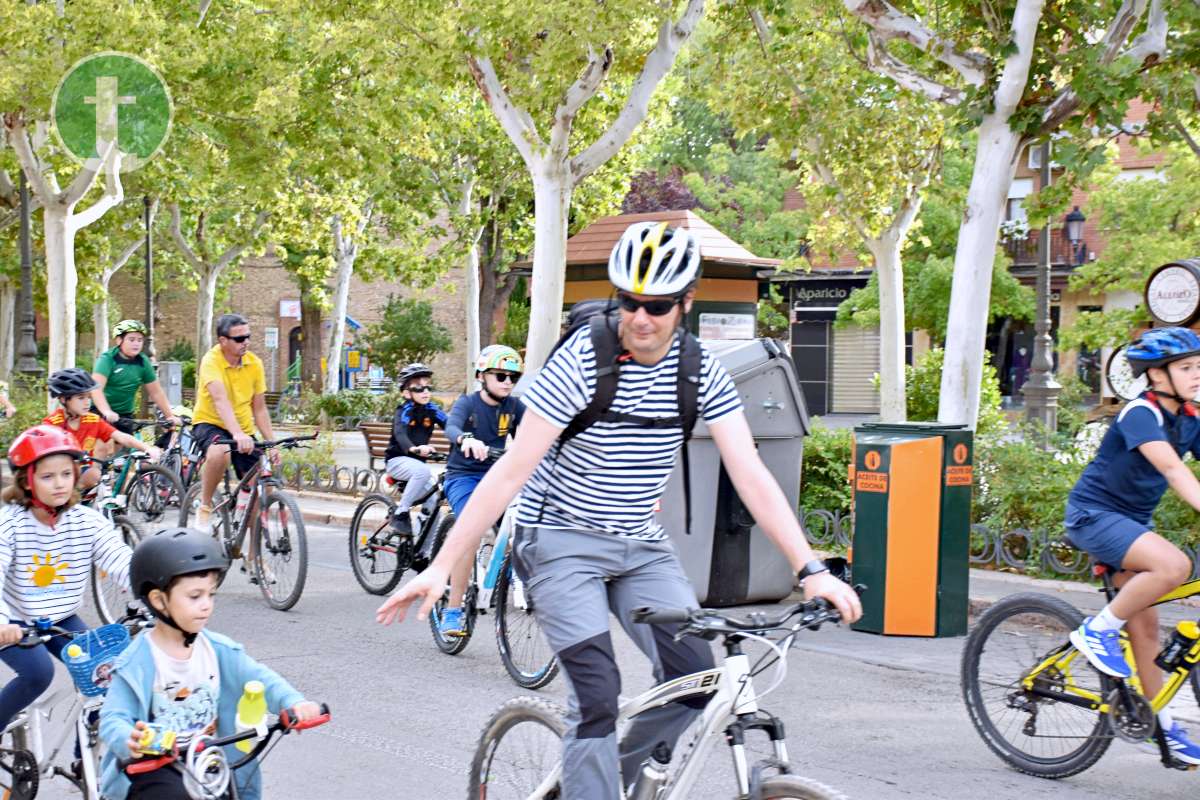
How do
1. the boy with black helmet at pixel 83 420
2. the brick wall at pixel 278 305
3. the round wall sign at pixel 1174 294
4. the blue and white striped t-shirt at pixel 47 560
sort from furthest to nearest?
the brick wall at pixel 278 305, the round wall sign at pixel 1174 294, the boy with black helmet at pixel 83 420, the blue and white striped t-shirt at pixel 47 560

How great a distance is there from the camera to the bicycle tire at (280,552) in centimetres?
937

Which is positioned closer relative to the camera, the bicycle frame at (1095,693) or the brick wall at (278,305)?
the bicycle frame at (1095,693)

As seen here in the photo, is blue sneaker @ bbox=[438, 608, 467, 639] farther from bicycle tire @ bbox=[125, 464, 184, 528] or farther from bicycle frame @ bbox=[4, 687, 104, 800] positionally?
bicycle tire @ bbox=[125, 464, 184, 528]

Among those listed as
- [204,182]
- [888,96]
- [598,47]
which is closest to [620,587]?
[598,47]

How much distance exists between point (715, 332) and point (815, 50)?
3.80 m

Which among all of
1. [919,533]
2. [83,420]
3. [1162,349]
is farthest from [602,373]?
[83,420]

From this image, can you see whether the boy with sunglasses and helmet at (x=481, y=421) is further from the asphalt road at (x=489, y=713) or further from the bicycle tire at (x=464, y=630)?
the asphalt road at (x=489, y=713)

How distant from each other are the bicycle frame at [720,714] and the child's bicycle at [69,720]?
1.58 metres

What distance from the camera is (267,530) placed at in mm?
9656

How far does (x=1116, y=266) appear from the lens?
30.0m

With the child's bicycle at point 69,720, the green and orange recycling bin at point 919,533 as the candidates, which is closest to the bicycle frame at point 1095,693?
the green and orange recycling bin at point 919,533

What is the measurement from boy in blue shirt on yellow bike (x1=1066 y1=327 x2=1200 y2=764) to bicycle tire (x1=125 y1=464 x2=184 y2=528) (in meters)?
9.83

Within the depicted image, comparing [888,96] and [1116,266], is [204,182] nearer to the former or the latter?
[888,96]

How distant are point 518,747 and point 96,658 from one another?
1367 mm
